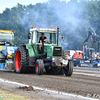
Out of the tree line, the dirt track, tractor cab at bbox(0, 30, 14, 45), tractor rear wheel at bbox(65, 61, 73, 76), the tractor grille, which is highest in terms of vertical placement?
the tree line

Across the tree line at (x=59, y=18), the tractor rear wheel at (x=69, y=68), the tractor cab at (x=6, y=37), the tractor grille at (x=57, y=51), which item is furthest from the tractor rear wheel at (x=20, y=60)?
the tree line at (x=59, y=18)

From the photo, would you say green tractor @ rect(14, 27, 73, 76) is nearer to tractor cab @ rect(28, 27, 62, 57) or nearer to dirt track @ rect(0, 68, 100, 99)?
tractor cab @ rect(28, 27, 62, 57)

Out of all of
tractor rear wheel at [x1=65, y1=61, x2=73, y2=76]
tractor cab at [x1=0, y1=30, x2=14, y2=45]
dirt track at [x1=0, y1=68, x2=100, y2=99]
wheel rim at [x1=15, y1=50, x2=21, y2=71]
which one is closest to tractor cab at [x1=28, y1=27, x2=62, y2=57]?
tractor rear wheel at [x1=65, y1=61, x2=73, y2=76]

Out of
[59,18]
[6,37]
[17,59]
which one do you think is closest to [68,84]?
[17,59]

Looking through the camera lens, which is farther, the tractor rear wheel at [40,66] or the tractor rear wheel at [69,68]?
the tractor rear wheel at [69,68]

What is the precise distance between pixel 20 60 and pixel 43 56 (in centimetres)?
155

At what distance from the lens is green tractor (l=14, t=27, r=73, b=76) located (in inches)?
523

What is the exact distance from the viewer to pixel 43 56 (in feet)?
45.5

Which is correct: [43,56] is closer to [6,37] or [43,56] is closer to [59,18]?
[6,37]

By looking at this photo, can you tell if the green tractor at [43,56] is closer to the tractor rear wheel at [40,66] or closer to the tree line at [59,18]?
the tractor rear wheel at [40,66]

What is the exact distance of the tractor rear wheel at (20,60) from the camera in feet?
46.3

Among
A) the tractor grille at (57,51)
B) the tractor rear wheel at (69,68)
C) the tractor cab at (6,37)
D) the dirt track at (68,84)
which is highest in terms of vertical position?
the tractor cab at (6,37)

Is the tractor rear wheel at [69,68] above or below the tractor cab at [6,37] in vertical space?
below

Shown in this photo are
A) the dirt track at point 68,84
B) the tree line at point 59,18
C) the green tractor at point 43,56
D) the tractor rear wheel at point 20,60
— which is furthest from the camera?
the tree line at point 59,18
